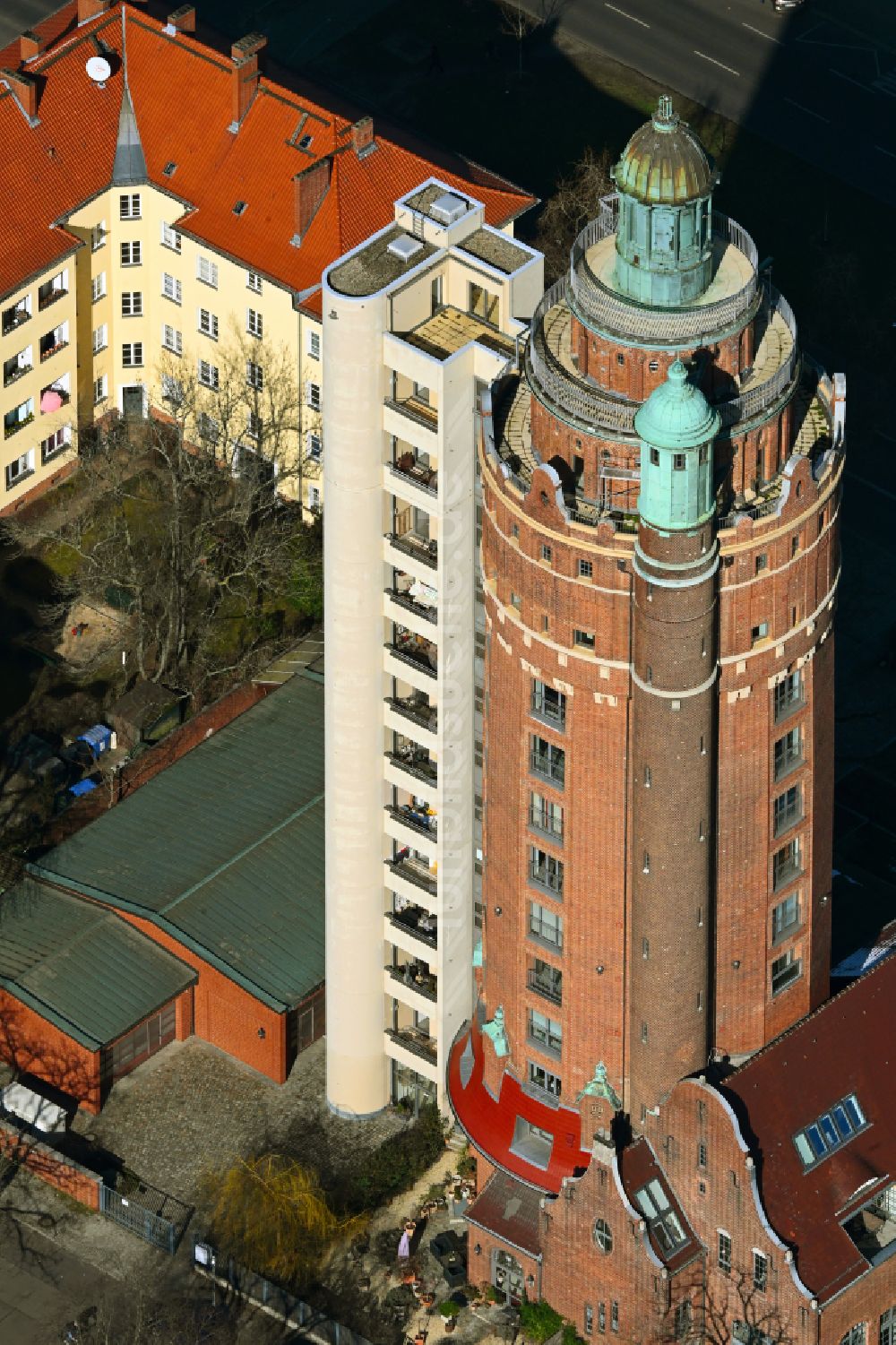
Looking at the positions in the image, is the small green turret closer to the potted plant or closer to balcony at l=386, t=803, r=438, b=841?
balcony at l=386, t=803, r=438, b=841

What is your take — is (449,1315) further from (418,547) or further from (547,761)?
(418,547)

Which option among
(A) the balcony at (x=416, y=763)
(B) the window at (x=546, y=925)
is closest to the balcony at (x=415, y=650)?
(A) the balcony at (x=416, y=763)

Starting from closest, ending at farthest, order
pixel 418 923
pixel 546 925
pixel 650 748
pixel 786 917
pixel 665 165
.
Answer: pixel 665 165, pixel 650 748, pixel 546 925, pixel 786 917, pixel 418 923

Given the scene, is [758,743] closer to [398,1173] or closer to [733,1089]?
[733,1089]

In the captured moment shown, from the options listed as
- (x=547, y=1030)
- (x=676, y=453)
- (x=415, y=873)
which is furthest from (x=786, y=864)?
(x=676, y=453)

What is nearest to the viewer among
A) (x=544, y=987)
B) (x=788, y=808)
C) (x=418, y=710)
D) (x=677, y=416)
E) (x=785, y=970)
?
(x=677, y=416)

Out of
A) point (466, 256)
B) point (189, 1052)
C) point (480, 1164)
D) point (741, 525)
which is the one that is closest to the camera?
point (741, 525)

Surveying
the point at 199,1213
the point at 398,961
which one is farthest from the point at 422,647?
the point at 199,1213
